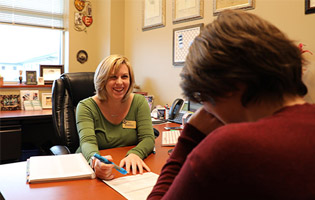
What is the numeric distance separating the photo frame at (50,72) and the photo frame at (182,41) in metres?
1.71

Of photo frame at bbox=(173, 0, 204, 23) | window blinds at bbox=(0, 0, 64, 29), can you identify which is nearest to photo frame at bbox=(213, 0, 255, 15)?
photo frame at bbox=(173, 0, 204, 23)

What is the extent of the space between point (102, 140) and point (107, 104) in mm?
244

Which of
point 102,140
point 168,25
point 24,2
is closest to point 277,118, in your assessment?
point 102,140

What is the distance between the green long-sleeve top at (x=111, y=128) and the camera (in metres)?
1.59

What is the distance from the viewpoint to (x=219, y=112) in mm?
602

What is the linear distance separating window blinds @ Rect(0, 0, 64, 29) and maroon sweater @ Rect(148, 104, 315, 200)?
11.6 feet

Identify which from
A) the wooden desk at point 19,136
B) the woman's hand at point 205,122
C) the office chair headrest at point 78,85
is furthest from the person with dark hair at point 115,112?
the woman's hand at point 205,122

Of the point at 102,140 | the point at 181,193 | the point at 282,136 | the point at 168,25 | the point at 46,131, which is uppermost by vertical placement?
the point at 168,25

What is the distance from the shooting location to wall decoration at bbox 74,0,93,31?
3.54 meters

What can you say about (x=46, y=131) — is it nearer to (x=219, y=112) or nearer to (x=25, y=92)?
(x=25, y=92)

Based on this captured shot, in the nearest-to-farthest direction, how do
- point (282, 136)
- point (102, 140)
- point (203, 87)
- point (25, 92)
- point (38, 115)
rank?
point (282, 136)
point (203, 87)
point (102, 140)
point (38, 115)
point (25, 92)

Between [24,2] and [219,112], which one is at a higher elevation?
[24,2]

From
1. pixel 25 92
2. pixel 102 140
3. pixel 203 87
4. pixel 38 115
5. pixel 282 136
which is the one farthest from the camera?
pixel 25 92

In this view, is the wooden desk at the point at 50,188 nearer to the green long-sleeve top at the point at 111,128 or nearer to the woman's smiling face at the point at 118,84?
the green long-sleeve top at the point at 111,128
